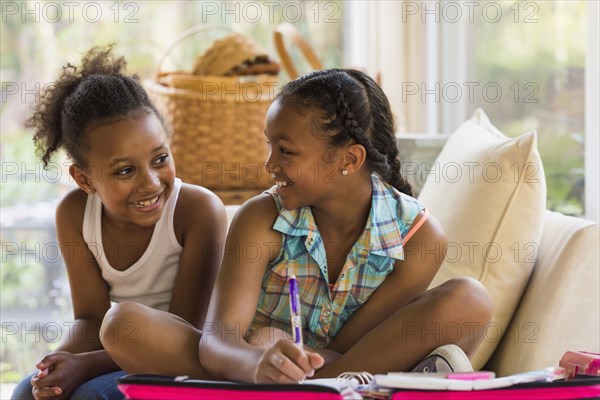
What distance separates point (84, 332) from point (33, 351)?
1.47 meters

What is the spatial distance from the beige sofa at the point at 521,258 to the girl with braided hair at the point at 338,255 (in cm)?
14

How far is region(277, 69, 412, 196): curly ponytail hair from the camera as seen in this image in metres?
1.52

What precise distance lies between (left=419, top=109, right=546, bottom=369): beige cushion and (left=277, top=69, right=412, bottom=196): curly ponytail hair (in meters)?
0.23

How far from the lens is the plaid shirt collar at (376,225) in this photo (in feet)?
5.08

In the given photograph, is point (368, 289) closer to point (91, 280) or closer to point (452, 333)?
point (452, 333)

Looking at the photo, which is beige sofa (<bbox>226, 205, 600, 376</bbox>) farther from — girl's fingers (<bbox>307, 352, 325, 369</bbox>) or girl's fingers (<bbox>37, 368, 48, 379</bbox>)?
girl's fingers (<bbox>37, 368, 48, 379</bbox>)

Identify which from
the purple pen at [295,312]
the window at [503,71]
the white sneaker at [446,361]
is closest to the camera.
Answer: the purple pen at [295,312]

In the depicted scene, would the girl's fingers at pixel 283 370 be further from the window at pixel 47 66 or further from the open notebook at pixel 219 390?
the window at pixel 47 66

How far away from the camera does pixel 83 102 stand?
1691 millimetres

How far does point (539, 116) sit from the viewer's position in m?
2.44

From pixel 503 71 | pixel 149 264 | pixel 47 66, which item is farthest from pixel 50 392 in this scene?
pixel 47 66

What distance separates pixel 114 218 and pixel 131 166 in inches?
6.2

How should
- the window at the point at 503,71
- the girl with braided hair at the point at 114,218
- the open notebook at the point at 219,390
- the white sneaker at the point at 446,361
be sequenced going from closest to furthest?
the open notebook at the point at 219,390, the white sneaker at the point at 446,361, the girl with braided hair at the point at 114,218, the window at the point at 503,71

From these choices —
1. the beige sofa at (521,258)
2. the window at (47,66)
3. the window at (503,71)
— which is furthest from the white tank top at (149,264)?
the window at (47,66)
